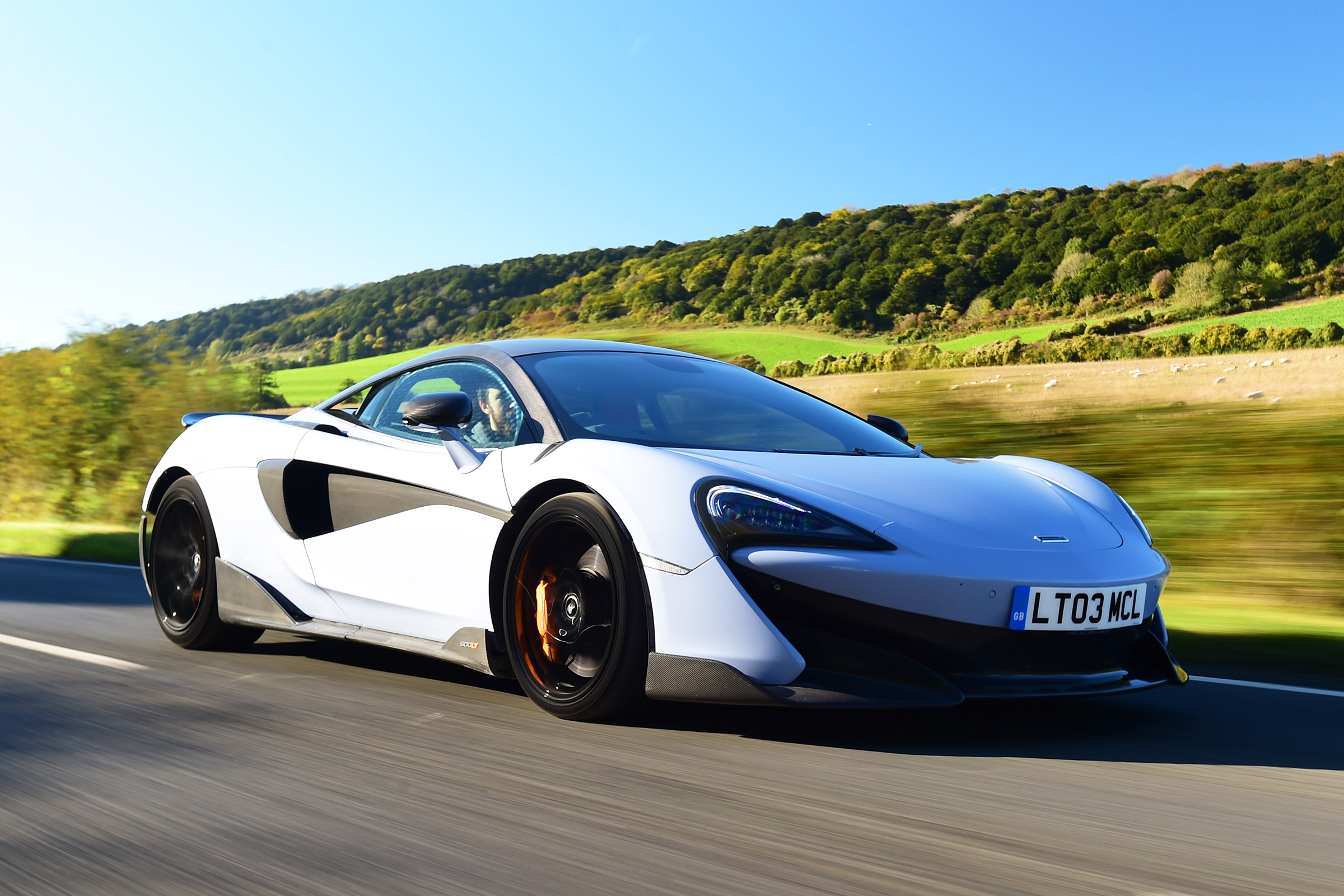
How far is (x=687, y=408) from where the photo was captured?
4.30 meters

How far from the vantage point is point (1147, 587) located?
3561mm

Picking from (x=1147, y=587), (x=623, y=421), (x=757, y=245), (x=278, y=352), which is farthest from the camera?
(x=757, y=245)

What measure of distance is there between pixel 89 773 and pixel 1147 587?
290cm

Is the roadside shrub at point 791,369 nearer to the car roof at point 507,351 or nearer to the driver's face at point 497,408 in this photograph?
the car roof at point 507,351

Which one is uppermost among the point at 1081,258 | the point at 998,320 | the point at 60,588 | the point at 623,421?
the point at 1081,258

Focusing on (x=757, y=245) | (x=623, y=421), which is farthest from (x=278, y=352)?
(x=623, y=421)

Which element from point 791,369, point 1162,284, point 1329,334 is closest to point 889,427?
point 791,369

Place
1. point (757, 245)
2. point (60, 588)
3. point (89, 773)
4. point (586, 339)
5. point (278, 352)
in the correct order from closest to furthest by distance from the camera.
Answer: point (89, 773)
point (586, 339)
point (60, 588)
point (278, 352)
point (757, 245)

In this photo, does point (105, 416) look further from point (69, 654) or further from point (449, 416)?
point (449, 416)

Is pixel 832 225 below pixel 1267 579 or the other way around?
the other way around

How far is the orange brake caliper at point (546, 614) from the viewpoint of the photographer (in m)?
3.71

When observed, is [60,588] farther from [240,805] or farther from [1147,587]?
[1147,587]

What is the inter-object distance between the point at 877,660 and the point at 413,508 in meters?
1.75

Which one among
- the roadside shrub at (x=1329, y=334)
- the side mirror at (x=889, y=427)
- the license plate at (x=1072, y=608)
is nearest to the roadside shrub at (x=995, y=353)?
the roadside shrub at (x=1329, y=334)
